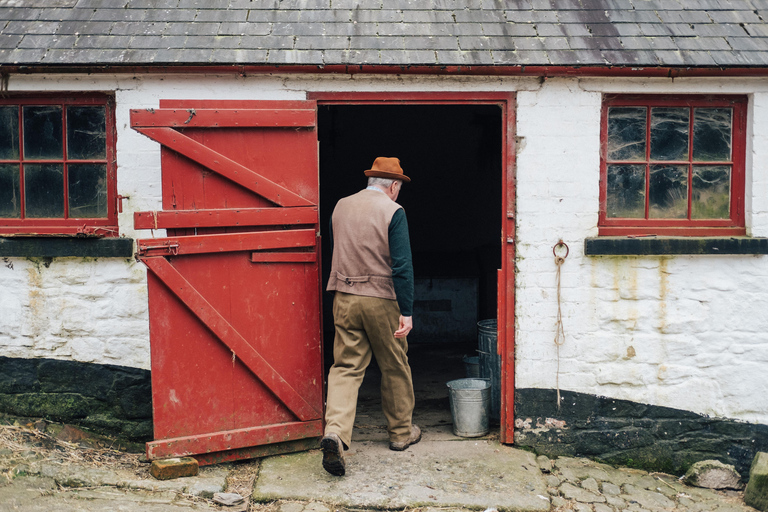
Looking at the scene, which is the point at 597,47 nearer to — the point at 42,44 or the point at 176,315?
the point at 176,315

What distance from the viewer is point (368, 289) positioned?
475 centimetres

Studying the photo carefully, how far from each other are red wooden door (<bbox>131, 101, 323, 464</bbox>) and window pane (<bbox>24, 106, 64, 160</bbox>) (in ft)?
3.67

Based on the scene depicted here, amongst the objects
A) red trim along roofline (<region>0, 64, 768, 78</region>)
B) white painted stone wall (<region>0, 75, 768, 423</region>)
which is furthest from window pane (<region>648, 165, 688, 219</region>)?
red trim along roofline (<region>0, 64, 768, 78</region>)

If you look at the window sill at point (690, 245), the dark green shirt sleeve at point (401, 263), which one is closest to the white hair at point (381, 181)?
the dark green shirt sleeve at point (401, 263)

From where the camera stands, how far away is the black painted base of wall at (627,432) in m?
5.25

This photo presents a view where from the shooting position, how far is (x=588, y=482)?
4906mm

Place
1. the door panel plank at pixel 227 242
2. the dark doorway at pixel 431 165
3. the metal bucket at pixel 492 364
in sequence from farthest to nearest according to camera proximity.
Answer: the dark doorway at pixel 431 165, the metal bucket at pixel 492 364, the door panel plank at pixel 227 242

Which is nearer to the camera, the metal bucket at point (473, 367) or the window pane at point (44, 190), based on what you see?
the window pane at point (44, 190)

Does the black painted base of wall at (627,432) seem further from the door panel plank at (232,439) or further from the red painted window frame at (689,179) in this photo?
the door panel plank at (232,439)

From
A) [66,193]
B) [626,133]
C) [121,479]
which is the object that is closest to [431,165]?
[626,133]

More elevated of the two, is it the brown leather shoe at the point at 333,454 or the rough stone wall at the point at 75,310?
the rough stone wall at the point at 75,310

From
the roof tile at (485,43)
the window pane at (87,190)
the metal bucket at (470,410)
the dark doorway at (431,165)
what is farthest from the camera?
the dark doorway at (431,165)

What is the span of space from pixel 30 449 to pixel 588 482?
12.9ft

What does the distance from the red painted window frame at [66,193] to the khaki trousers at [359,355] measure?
1.90m
